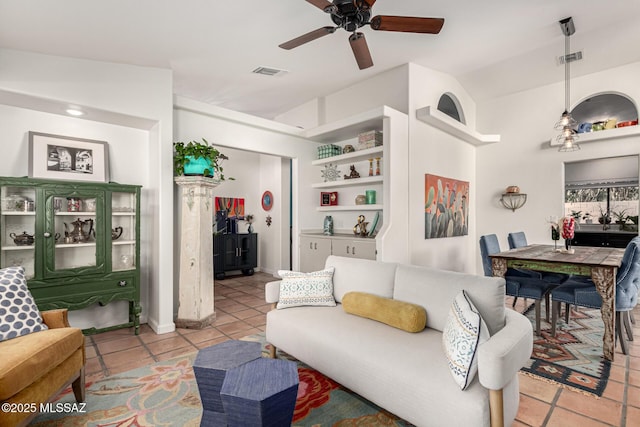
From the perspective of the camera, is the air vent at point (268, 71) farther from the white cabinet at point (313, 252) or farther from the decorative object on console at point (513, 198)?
the decorative object on console at point (513, 198)

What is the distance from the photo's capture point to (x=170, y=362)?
277 cm

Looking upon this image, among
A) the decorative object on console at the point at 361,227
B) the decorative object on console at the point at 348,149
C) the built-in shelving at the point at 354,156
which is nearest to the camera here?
the built-in shelving at the point at 354,156

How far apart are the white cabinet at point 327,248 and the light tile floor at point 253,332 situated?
933 mm

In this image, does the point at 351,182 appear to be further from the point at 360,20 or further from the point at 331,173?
the point at 360,20

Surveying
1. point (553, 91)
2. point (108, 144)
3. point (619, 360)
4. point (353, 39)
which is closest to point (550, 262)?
Result: point (619, 360)

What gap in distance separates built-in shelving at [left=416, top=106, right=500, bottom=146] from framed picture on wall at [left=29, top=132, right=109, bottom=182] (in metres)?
3.79

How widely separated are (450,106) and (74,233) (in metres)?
5.34

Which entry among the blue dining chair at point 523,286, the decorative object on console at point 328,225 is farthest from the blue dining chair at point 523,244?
the decorative object on console at point 328,225

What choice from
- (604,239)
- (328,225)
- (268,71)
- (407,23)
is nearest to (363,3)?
(407,23)

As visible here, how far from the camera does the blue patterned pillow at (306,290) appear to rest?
9.07 feet

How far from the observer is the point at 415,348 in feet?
6.25

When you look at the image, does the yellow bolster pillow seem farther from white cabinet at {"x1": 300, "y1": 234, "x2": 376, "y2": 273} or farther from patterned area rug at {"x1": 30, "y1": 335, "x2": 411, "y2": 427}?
white cabinet at {"x1": 300, "y1": 234, "x2": 376, "y2": 273}

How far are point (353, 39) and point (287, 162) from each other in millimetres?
3986

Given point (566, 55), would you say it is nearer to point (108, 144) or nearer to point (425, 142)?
point (425, 142)
